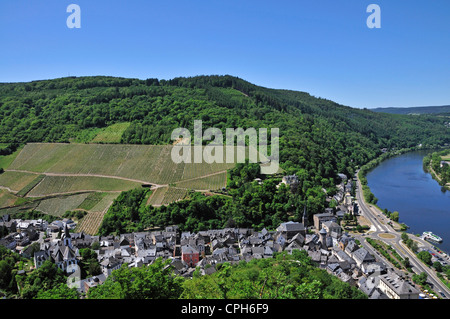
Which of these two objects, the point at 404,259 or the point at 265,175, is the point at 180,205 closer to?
the point at 265,175

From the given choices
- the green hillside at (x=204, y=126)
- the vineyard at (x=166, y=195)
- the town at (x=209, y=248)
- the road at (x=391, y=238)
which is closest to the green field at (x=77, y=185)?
the green hillside at (x=204, y=126)

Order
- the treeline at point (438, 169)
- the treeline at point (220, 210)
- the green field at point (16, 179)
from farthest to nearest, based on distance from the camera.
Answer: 1. the treeline at point (438, 169)
2. the green field at point (16, 179)
3. the treeline at point (220, 210)

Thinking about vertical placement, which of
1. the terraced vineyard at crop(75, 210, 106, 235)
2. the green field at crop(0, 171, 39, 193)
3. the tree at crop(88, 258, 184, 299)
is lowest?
the terraced vineyard at crop(75, 210, 106, 235)

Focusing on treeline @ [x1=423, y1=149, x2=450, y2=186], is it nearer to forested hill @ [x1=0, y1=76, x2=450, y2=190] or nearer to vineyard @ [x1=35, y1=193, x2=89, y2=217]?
forested hill @ [x1=0, y1=76, x2=450, y2=190]

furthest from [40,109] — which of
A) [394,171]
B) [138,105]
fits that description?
[394,171]

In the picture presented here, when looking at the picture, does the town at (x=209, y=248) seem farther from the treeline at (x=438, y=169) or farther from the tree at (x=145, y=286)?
the treeline at (x=438, y=169)

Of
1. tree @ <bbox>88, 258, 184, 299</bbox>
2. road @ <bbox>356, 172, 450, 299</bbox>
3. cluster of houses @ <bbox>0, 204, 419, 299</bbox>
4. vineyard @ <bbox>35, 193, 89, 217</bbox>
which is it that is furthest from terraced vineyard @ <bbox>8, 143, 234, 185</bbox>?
tree @ <bbox>88, 258, 184, 299</bbox>
